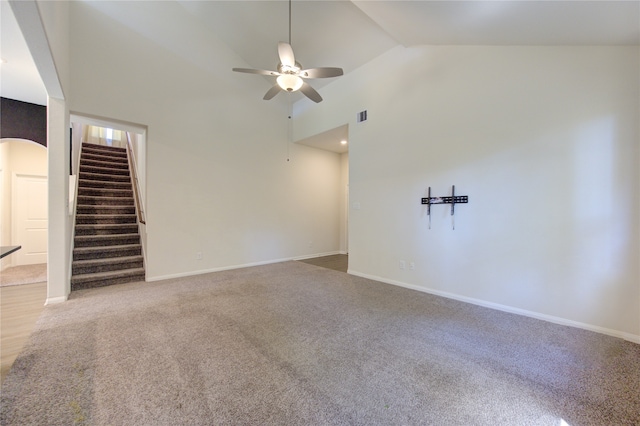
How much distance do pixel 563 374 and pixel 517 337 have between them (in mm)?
545

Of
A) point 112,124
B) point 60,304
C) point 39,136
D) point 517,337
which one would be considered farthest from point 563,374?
point 39,136

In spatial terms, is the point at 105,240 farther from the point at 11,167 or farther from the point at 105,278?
the point at 11,167

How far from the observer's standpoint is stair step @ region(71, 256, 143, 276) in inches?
154

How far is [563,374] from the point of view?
183cm

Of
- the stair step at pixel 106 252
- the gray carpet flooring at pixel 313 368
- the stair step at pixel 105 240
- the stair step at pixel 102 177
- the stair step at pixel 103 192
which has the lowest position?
the gray carpet flooring at pixel 313 368

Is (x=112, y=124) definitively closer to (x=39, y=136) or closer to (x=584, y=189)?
(x=39, y=136)

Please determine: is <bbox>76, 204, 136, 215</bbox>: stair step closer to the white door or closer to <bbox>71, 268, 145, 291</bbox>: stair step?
<bbox>71, 268, 145, 291</bbox>: stair step

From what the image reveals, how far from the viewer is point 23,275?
450 centimetres

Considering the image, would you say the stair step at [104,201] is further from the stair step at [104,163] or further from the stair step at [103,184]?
the stair step at [104,163]

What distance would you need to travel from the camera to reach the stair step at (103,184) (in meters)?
5.21

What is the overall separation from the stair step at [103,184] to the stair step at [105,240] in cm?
149

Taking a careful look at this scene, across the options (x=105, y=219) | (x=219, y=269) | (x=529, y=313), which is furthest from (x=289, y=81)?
(x=105, y=219)

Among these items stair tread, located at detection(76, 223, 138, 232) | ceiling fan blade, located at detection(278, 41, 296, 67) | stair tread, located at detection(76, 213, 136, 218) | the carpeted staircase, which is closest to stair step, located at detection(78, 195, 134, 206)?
the carpeted staircase

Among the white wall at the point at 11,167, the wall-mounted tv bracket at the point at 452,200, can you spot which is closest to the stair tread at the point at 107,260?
the white wall at the point at 11,167
